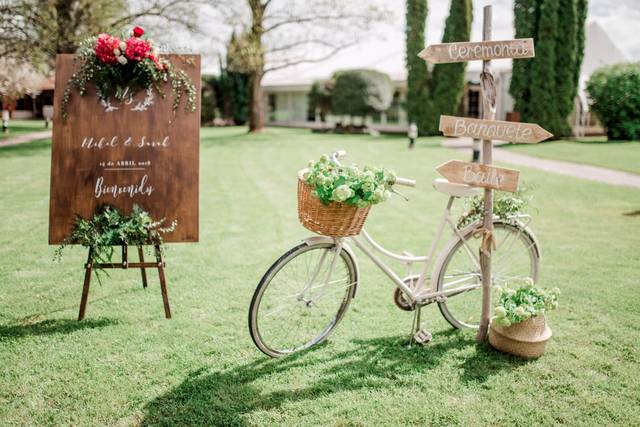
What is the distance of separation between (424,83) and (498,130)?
888 inches

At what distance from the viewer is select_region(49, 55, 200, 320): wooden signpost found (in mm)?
3873

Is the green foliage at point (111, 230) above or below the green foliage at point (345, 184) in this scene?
below

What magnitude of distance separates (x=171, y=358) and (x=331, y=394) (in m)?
1.12

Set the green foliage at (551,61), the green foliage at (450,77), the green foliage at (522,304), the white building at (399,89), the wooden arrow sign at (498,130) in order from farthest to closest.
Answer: the white building at (399,89), the green foliage at (450,77), the green foliage at (551,61), the green foliage at (522,304), the wooden arrow sign at (498,130)

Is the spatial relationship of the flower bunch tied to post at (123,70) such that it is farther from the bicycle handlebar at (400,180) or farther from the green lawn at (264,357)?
the green lawn at (264,357)

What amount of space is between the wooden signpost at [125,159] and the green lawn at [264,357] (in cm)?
47

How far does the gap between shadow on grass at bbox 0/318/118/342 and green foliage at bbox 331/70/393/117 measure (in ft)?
74.5

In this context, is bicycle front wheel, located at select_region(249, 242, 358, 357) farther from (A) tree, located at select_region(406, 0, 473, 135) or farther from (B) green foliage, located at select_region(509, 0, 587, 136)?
(A) tree, located at select_region(406, 0, 473, 135)

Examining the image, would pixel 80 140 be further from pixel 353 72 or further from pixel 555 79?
pixel 353 72

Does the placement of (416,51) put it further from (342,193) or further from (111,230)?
(342,193)

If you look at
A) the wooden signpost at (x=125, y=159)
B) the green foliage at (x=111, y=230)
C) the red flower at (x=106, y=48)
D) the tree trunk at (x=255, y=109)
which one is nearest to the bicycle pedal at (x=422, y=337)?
the wooden signpost at (x=125, y=159)

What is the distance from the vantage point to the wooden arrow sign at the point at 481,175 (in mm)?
3248

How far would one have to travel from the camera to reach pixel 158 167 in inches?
157

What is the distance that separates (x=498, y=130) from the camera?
10.6 feet
